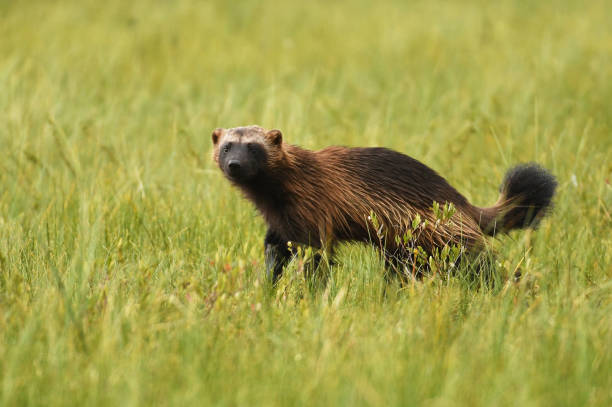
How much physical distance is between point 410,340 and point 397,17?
8.48 m

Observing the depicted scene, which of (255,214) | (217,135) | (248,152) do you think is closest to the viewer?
(248,152)

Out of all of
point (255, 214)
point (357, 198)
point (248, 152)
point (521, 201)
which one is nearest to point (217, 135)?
point (248, 152)

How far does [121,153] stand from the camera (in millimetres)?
5785

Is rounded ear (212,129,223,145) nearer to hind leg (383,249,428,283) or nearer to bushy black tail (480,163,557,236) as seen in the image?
hind leg (383,249,428,283)

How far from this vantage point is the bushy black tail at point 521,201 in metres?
4.10

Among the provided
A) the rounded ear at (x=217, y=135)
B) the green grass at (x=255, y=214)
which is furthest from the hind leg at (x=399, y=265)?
the rounded ear at (x=217, y=135)

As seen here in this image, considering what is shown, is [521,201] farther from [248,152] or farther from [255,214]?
[255,214]

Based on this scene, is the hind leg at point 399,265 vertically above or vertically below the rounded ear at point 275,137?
below

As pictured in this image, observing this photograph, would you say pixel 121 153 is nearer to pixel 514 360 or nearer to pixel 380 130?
pixel 380 130

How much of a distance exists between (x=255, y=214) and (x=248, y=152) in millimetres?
777

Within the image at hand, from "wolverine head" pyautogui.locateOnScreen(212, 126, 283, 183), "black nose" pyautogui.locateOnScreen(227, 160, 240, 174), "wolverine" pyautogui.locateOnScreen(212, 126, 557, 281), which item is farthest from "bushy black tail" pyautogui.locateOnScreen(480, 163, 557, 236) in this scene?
"black nose" pyautogui.locateOnScreen(227, 160, 240, 174)

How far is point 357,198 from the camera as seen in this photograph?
407 cm

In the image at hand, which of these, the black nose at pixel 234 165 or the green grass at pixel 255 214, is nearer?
the green grass at pixel 255 214

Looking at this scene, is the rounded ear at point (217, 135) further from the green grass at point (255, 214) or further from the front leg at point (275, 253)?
the front leg at point (275, 253)
